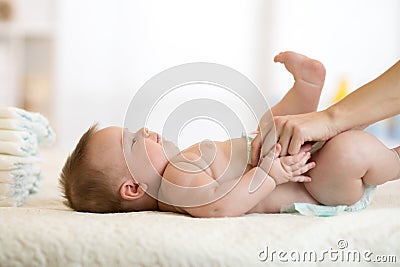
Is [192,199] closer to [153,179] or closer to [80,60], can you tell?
[153,179]

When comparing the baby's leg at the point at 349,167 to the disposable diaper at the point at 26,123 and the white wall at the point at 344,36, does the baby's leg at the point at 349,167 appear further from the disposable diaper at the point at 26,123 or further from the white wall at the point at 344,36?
the white wall at the point at 344,36

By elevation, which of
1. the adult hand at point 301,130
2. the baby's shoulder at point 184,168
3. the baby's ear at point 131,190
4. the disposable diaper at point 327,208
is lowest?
the baby's ear at point 131,190

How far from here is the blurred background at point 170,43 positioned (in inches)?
140

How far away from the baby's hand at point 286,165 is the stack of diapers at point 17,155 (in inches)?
21.7

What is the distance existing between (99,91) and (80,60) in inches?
9.2

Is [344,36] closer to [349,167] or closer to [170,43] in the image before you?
[170,43]

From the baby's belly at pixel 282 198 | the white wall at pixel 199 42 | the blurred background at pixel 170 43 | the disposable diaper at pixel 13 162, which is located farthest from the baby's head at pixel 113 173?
the white wall at pixel 199 42

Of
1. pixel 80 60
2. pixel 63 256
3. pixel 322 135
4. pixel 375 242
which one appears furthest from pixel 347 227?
pixel 80 60

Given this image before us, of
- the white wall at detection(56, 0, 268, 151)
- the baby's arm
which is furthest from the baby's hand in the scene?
the white wall at detection(56, 0, 268, 151)

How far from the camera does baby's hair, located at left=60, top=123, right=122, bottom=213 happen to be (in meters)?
1.26

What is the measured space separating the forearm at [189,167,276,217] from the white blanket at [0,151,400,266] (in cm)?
9

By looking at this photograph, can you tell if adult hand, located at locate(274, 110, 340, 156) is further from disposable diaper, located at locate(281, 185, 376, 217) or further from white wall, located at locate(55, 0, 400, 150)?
white wall, located at locate(55, 0, 400, 150)

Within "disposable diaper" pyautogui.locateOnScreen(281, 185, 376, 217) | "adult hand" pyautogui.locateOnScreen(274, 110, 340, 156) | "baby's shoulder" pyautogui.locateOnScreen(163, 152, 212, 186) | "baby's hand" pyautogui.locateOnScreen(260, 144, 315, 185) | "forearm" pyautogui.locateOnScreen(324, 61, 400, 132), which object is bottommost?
"disposable diaper" pyautogui.locateOnScreen(281, 185, 376, 217)

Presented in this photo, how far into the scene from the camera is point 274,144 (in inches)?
47.7
